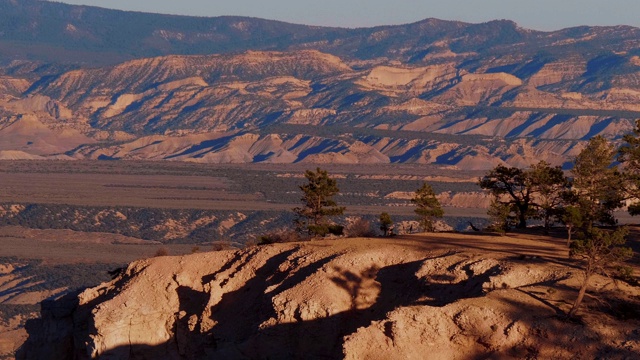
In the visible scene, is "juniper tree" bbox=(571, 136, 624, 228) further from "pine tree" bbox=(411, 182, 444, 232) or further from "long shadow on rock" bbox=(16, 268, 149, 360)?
"long shadow on rock" bbox=(16, 268, 149, 360)

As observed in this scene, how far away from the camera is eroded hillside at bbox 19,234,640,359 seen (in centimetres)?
3588

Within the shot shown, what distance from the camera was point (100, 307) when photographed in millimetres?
44531

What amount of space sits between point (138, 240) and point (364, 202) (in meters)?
45.2

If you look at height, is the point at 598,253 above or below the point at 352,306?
above

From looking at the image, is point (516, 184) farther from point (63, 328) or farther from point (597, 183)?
point (63, 328)

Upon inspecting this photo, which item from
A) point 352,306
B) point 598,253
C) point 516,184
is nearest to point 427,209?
point 516,184

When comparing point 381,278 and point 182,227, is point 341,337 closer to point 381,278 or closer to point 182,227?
point 381,278

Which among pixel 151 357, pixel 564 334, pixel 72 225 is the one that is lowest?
pixel 72 225

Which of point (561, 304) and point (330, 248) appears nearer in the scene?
point (561, 304)

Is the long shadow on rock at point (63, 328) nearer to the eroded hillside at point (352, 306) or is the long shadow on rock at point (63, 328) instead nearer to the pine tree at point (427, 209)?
the eroded hillside at point (352, 306)

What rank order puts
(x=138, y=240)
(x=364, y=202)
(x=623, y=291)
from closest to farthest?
(x=623, y=291), (x=138, y=240), (x=364, y=202)

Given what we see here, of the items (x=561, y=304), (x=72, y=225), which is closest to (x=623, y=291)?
(x=561, y=304)

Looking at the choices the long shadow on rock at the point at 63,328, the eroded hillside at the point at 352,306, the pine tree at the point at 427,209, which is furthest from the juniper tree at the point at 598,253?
the pine tree at the point at 427,209

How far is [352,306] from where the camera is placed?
4091 centimetres
